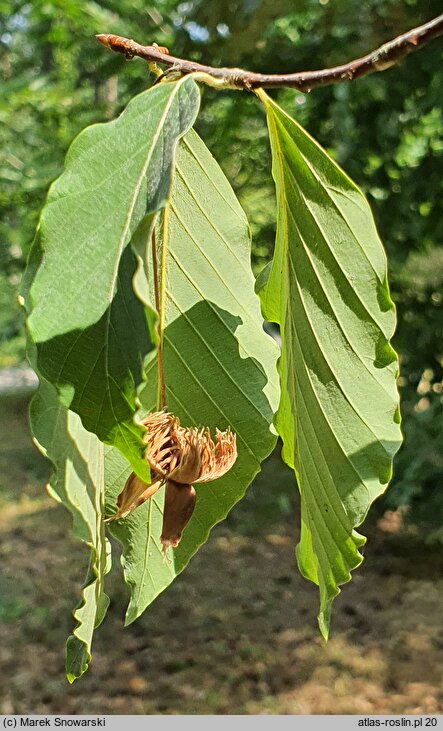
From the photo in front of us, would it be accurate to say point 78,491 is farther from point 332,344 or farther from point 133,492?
point 332,344

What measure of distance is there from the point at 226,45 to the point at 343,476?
Answer: 1.77m

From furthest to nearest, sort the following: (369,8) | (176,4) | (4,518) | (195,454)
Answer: (4,518), (176,4), (369,8), (195,454)

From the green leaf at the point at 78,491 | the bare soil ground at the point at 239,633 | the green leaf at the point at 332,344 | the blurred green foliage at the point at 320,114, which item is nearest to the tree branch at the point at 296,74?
the green leaf at the point at 332,344

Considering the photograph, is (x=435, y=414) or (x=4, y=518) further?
(x=4, y=518)

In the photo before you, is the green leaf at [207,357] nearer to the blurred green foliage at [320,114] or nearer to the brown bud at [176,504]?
the brown bud at [176,504]

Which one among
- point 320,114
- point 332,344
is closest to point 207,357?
point 332,344

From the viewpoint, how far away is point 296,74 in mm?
446

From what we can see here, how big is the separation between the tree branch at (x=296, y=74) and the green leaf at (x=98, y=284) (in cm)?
6

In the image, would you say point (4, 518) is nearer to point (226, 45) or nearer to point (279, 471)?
point (279, 471)

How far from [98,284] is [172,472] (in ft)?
0.50

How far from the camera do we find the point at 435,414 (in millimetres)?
3002

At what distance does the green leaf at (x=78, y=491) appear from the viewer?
0.44 metres

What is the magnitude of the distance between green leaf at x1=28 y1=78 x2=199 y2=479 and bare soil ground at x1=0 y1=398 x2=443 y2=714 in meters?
2.48

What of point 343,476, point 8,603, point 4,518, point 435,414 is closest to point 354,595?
point 435,414
